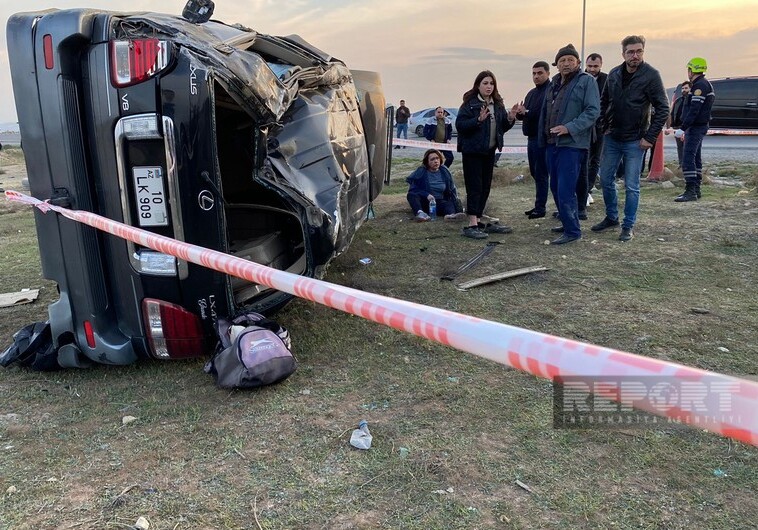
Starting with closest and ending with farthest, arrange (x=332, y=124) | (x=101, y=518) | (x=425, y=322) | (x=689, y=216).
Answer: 1. (x=425, y=322)
2. (x=101, y=518)
3. (x=332, y=124)
4. (x=689, y=216)

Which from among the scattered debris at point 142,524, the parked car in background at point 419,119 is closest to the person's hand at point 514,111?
the scattered debris at point 142,524

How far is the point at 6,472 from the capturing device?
2410 millimetres

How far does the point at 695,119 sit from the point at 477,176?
11.5ft

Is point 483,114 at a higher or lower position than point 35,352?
higher

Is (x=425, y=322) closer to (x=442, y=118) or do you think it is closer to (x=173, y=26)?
(x=173, y=26)

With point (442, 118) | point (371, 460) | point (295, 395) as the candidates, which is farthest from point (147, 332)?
point (442, 118)

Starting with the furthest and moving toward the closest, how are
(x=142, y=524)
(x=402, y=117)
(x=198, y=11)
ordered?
(x=402, y=117) < (x=198, y=11) < (x=142, y=524)

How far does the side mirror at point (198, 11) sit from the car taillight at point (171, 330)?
5.61 ft

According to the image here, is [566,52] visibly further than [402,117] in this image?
No

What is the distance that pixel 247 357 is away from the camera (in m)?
2.98

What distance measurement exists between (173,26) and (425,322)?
2.25 m

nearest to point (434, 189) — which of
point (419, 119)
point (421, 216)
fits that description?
point (421, 216)

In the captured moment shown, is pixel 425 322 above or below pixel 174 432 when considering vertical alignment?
above

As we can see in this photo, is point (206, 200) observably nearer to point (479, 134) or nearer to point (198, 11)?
point (198, 11)
